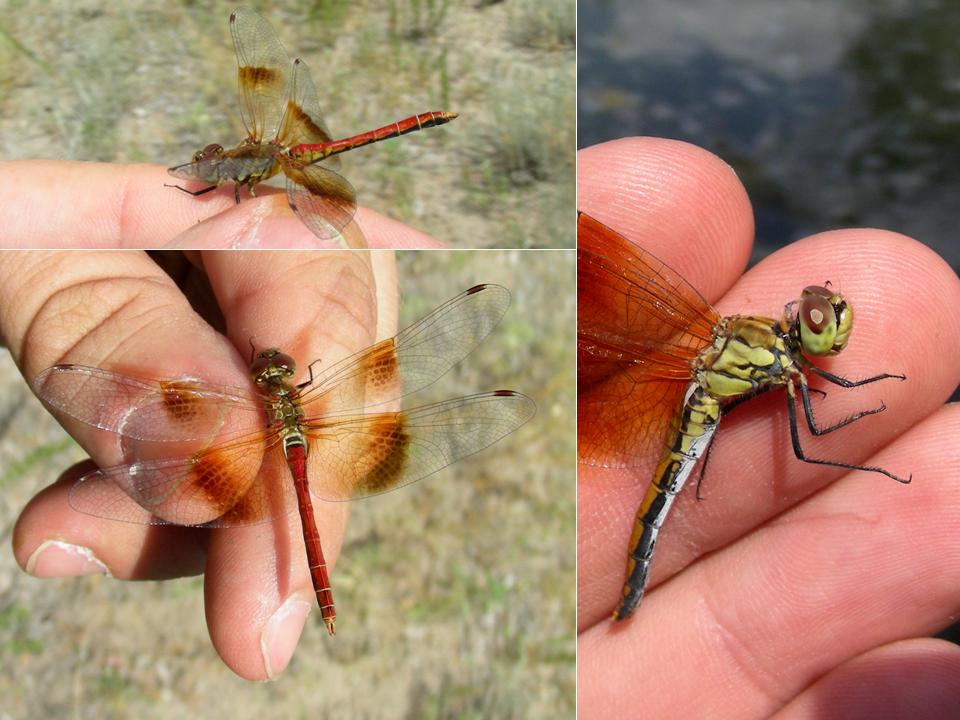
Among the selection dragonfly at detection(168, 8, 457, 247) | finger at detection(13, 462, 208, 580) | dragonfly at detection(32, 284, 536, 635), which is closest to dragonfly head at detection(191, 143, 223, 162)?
dragonfly at detection(168, 8, 457, 247)

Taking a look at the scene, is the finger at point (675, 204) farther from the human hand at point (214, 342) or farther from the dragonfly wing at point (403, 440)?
the human hand at point (214, 342)

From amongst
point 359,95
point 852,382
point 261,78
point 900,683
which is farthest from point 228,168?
point 900,683

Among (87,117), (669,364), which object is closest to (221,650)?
(669,364)

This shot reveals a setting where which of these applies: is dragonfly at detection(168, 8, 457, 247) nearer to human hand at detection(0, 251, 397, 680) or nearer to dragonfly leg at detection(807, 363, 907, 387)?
human hand at detection(0, 251, 397, 680)

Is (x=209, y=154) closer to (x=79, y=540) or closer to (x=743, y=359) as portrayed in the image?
(x=79, y=540)

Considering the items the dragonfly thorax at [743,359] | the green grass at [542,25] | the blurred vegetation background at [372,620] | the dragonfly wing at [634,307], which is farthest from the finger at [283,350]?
the green grass at [542,25]

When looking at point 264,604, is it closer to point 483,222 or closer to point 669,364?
point 669,364
